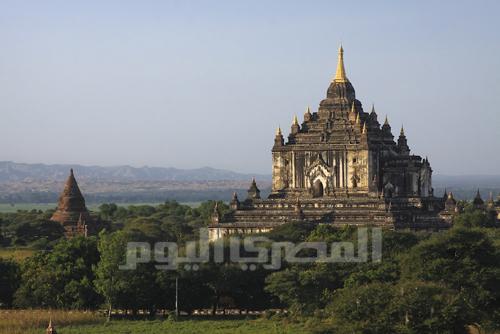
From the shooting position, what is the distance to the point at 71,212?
327ft

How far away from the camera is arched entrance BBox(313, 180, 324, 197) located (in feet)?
248

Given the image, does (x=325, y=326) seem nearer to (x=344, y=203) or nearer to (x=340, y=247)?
(x=340, y=247)

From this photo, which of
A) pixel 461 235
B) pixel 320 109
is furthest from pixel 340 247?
pixel 320 109

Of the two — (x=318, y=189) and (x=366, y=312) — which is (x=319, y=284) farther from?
(x=318, y=189)

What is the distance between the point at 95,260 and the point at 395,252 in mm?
14608

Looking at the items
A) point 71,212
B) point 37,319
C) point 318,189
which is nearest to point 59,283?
point 37,319

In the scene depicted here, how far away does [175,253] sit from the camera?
57219 millimetres

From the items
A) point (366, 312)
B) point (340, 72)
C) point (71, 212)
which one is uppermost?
point (340, 72)

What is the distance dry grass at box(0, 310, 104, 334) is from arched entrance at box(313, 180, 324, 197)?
957 inches

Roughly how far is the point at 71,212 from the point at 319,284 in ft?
165

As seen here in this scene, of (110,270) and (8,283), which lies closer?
(110,270)

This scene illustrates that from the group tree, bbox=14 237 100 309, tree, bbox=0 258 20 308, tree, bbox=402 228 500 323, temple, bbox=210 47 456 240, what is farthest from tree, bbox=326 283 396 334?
temple, bbox=210 47 456 240

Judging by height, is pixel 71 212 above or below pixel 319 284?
above

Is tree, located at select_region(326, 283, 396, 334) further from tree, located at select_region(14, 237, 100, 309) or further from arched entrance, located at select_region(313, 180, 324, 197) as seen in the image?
arched entrance, located at select_region(313, 180, 324, 197)
